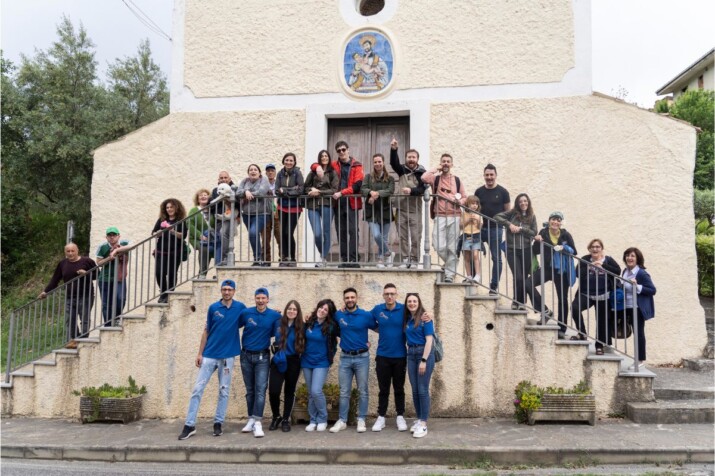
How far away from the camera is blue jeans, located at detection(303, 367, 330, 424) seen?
22.4 ft

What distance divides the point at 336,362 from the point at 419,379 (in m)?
1.38

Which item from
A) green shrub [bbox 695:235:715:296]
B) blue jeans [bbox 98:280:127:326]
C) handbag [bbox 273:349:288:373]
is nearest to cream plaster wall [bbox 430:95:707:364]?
green shrub [bbox 695:235:715:296]

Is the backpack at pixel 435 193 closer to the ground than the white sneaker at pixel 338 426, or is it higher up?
higher up

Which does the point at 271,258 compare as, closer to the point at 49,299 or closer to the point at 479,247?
the point at 479,247

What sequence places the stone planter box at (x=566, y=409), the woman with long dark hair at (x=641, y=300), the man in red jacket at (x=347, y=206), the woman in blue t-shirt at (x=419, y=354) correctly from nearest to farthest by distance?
the woman in blue t-shirt at (x=419, y=354), the stone planter box at (x=566, y=409), the woman with long dark hair at (x=641, y=300), the man in red jacket at (x=347, y=206)

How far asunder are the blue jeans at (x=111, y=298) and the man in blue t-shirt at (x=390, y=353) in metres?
3.81

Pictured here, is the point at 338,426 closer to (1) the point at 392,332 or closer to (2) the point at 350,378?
(2) the point at 350,378

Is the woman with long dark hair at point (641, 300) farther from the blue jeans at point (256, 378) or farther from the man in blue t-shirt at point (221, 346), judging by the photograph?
the man in blue t-shirt at point (221, 346)

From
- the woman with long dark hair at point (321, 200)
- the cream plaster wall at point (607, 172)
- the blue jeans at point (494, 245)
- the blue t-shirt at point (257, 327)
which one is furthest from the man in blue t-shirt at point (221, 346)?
the cream plaster wall at point (607, 172)

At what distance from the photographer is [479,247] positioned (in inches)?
300

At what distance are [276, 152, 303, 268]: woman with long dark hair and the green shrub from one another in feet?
24.4

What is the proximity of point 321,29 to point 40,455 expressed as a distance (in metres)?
7.63

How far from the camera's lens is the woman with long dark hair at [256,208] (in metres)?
7.82

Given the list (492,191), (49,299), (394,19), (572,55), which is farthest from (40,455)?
(572,55)
